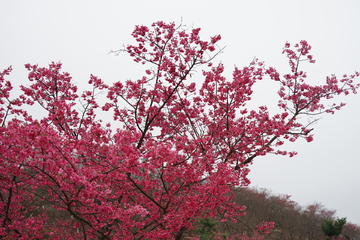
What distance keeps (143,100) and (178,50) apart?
201cm

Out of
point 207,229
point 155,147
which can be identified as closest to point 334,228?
point 207,229

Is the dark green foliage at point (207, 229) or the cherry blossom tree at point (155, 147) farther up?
the cherry blossom tree at point (155, 147)

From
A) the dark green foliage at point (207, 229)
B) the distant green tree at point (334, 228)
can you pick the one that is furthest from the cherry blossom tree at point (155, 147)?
the distant green tree at point (334, 228)

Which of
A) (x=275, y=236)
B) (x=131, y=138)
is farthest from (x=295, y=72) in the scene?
(x=275, y=236)

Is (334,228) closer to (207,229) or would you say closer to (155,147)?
(207,229)

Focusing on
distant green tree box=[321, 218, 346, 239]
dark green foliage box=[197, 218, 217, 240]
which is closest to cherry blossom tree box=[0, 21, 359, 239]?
dark green foliage box=[197, 218, 217, 240]

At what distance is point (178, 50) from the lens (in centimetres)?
650

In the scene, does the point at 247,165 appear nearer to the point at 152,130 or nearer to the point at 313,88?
Result: the point at 152,130

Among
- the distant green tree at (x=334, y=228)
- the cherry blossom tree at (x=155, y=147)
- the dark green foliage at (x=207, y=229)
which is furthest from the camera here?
the distant green tree at (x=334, y=228)

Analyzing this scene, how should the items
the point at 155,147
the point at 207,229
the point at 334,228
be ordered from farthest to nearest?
the point at 334,228
the point at 207,229
the point at 155,147

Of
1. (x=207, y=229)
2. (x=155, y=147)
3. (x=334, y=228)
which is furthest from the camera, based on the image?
(x=334, y=228)

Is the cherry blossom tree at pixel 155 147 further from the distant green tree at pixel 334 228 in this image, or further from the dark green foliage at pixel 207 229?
the distant green tree at pixel 334 228

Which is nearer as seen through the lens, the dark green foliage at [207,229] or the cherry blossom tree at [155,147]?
the cherry blossom tree at [155,147]

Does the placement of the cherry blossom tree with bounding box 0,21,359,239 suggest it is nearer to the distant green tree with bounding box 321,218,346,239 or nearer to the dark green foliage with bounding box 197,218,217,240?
the dark green foliage with bounding box 197,218,217,240
